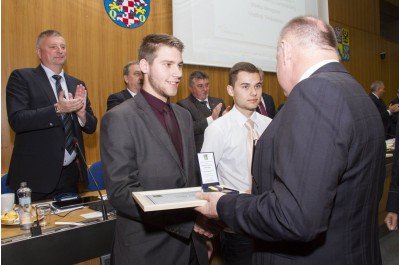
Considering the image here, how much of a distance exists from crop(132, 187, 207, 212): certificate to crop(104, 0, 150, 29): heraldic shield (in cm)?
345

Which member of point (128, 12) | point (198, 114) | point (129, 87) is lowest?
point (198, 114)

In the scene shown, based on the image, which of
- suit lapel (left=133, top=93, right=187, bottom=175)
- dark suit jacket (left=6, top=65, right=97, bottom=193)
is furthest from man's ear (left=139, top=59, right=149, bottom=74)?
dark suit jacket (left=6, top=65, right=97, bottom=193)

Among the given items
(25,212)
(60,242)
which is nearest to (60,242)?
(60,242)

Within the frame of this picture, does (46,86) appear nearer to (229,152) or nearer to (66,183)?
(66,183)

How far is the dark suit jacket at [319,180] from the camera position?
92 cm

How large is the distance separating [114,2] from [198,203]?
368 cm

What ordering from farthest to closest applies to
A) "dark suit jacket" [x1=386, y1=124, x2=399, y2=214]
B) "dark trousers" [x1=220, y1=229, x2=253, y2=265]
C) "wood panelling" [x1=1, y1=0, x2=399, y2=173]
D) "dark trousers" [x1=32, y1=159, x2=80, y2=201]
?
1. "wood panelling" [x1=1, y1=0, x2=399, y2=173]
2. "dark trousers" [x1=32, y1=159, x2=80, y2=201]
3. "dark suit jacket" [x1=386, y1=124, x2=399, y2=214]
4. "dark trousers" [x1=220, y1=229, x2=253, y2=265]

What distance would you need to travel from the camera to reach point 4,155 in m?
3.55

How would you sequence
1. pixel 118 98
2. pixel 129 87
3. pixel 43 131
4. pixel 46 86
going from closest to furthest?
pixel 43 131, pixel 46 86, pixel 118 98, pixel 129 87

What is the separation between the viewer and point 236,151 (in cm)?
216

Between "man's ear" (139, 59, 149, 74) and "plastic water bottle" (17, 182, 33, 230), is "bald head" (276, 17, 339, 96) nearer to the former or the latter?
"man's ear" (139, 59, 149, 74)

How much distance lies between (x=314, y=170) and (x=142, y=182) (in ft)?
2.59

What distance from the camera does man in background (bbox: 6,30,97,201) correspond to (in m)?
2.56

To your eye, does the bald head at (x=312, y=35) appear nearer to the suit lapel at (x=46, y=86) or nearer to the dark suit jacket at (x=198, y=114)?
the suit lapel at (x=46, y=86)
